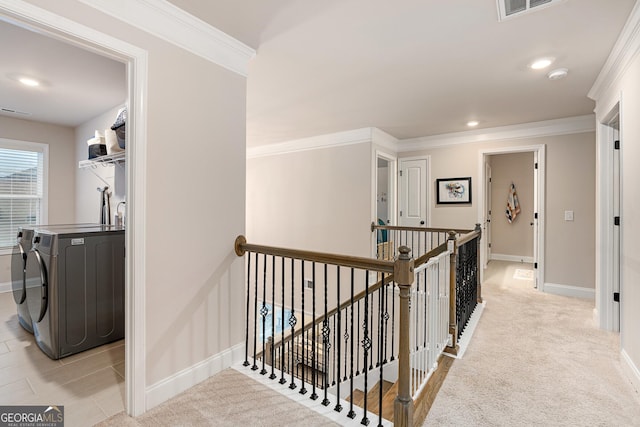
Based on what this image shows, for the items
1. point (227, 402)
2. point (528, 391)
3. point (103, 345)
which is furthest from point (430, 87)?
point (103, 345)

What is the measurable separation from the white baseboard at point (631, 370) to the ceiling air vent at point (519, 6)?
2.37m

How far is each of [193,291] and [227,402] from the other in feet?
2.38

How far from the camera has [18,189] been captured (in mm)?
4203

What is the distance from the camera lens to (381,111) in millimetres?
3842

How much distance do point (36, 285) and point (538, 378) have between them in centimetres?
382

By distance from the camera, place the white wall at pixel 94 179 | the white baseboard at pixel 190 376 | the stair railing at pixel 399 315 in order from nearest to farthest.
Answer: the stair railing at pixel 399 315, the white baseboard at pixel 190 376, the white wall at pixel 94 179

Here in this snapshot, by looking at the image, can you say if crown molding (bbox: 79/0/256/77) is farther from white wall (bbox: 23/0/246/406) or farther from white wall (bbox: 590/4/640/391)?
white wall (bbox: 590/4/640/391)

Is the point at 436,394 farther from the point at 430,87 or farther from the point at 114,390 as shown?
the point at 430,87

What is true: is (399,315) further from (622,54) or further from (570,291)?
(570,291)

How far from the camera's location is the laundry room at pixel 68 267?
206 cm

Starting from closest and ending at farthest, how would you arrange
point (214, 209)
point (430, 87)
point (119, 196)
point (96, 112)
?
point (214, 209)
point (430, 87)
point (119, 196)
point (96, 112)

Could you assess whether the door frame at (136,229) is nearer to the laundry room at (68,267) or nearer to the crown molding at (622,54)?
the laundry room at (68,267)

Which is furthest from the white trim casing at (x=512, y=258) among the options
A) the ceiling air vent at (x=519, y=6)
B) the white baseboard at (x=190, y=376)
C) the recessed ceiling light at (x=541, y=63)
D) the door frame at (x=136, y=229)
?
the door frame at (x=136, y=229)

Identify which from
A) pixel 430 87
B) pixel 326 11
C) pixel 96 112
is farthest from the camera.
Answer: pixel 96 112
